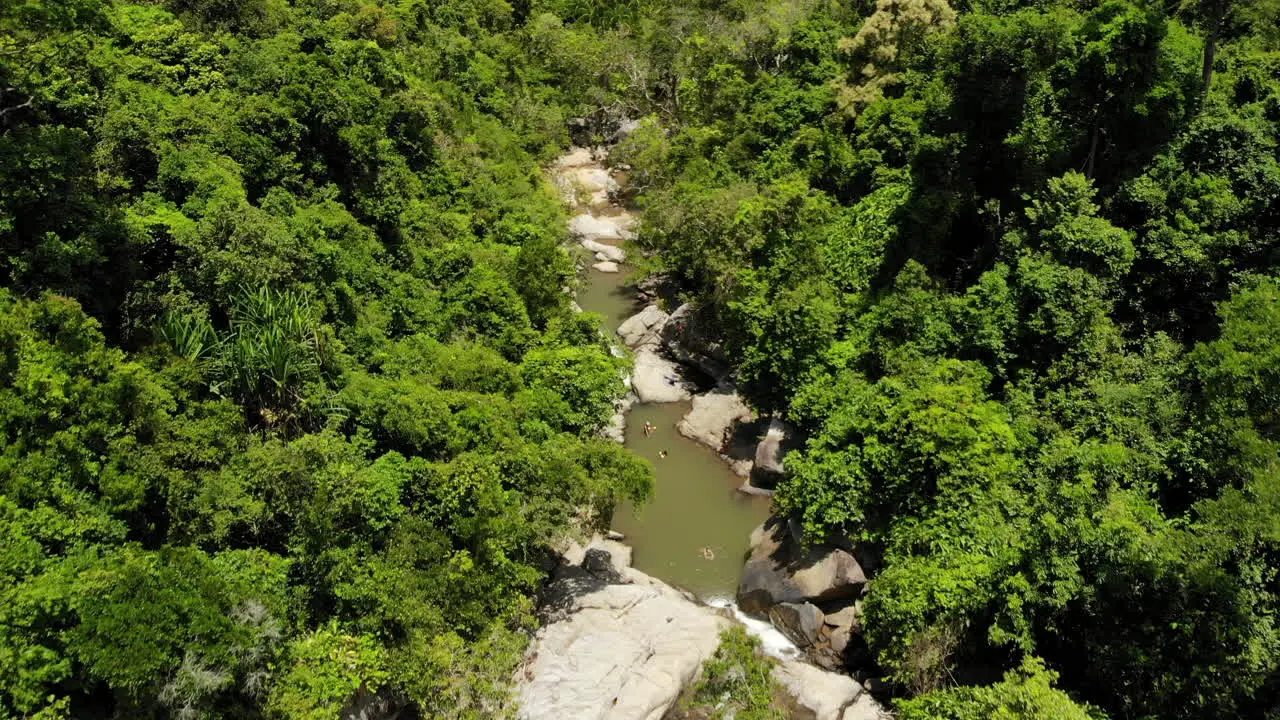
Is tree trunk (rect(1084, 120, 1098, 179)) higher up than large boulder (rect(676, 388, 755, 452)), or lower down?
higher up

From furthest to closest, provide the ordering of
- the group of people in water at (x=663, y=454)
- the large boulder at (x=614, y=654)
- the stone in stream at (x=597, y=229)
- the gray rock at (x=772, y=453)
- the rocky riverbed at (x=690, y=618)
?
the stone in stream at (x=597, y=229), the gray rock at (x=772, y=453), the group of people in water at (x=663, y=454), the rocky riverbed at (x=690, y=618), the large boulder at (x=614, y=654)

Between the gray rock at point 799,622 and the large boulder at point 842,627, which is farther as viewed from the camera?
the gray rock at point 799,622

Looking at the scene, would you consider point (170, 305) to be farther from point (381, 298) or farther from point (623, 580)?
point (623, 580)

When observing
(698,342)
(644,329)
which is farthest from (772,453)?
(644,329)

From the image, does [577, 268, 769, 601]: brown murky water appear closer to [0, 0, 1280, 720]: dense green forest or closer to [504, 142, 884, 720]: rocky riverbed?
[504, 142, 884, 720]: rocky riverbed

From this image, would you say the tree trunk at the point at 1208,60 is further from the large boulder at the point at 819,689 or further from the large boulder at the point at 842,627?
the large boulder at the point at 819,689

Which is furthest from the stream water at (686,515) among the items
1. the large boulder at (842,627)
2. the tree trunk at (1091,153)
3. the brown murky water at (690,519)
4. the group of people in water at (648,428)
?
the tree trunk at (1091,153)

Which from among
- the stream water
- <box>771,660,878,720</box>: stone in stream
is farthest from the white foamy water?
<box>771,660,878,720</box>: stone in stream
